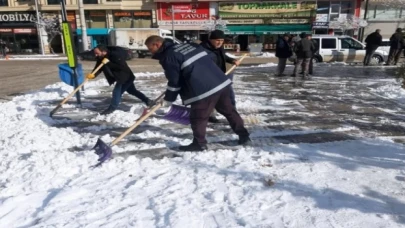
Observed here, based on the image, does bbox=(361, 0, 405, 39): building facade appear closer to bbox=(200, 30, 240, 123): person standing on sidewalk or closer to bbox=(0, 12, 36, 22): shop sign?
bbox=(200, 30, 240, 123): person standing on sidewalk

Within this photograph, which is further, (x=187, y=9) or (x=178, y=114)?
(x=187, y=9)

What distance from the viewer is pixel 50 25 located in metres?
29.4

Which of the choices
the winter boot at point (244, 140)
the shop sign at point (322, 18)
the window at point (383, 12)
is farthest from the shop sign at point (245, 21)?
the winter boot at point (244, 140)

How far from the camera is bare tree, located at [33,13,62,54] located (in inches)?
1151

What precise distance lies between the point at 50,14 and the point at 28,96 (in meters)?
26.4

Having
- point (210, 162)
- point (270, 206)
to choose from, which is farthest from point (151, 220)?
point (210, 162)

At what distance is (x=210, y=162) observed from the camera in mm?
3797

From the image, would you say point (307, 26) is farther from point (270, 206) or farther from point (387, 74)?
point (270, 206)

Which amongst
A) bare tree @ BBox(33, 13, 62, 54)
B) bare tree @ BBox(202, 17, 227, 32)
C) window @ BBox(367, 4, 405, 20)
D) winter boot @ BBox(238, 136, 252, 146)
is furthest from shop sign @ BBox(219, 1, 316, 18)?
winter boot @ BBox(238, 136, 252, 146)

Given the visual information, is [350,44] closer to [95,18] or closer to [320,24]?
[320,24]

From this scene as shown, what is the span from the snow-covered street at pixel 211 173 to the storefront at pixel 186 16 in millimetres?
25086

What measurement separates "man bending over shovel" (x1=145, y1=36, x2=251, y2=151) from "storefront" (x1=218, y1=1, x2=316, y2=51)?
26.8m

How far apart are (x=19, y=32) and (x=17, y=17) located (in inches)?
53.4

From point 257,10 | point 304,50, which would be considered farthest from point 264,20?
point 304,50
